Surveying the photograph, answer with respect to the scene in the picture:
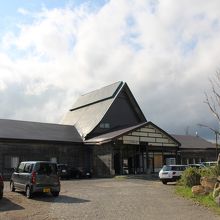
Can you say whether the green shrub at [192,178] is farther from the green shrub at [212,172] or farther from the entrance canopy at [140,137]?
the entrance canopy at [140,137]

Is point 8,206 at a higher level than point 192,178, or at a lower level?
lower

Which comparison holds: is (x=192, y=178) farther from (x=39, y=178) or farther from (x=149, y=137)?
(x=149, y=137)

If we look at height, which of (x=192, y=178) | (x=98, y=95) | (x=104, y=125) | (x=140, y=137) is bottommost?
(x=192, y=178)

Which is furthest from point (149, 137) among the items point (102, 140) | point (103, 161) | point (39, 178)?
point (39, 178)

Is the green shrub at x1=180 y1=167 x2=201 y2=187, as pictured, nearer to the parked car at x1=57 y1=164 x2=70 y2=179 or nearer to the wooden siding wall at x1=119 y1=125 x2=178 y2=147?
the parked car at x1=57 y1=164 x2=70 y2=179

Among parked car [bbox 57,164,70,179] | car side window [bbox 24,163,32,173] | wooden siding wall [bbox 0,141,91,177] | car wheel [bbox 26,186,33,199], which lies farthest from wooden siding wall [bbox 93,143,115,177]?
car wheel [bbox 26,186,33,199]

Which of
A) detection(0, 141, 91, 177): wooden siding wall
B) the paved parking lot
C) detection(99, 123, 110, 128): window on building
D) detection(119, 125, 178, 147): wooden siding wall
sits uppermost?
detection(99, 123, 110, 128): window on building

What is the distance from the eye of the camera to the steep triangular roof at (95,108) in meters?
47.8

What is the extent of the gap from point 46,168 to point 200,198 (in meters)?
7.44

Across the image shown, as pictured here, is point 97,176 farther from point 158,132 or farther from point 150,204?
point 150,204

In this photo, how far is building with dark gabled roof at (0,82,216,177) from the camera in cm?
4053

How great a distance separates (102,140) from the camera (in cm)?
4144

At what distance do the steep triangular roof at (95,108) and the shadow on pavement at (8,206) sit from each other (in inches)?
1061

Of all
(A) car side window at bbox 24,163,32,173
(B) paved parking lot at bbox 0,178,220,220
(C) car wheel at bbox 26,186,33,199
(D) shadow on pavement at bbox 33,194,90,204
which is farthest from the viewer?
(A) car side window at bbox 24,163,32,173
